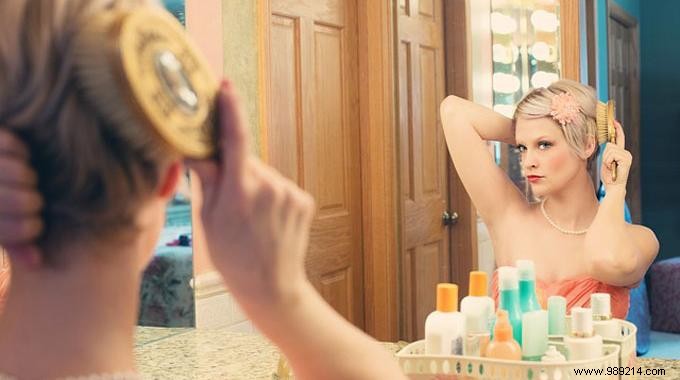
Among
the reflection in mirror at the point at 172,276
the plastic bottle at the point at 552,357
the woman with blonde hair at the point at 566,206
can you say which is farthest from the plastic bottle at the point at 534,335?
the reflection in mirror at the point at 172,276

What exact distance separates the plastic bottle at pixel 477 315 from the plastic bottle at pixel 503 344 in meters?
0.02

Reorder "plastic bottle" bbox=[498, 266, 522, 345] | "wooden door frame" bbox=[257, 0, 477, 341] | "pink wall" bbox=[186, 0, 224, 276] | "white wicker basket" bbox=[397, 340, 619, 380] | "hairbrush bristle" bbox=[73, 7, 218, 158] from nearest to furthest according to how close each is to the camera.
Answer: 1. "hairbrush bristle" bbox=[73, 7, 218, 158]
2. "white wicker basket" bbox=[397, 340, 619, 380]
3. "plastic bottle" bbox=[498, 266, 522, 345]
4. "wooden door frame" bbox=[257, 0, 477, 341]
5. "pink wall" bbox=[186, 0, 224, 276]

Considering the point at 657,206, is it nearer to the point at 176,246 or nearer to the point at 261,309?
the point at 176,246

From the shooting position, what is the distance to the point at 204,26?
1.68 meters

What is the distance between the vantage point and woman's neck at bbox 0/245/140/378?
0.45m

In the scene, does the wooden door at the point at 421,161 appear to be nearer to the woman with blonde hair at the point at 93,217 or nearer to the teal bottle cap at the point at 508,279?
the teal bottle cap at the point at 508,279

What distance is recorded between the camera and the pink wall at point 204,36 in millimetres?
1667

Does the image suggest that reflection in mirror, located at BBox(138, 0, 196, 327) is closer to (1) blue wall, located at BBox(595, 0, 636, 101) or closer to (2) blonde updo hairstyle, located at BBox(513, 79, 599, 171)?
(2) blonde updo hairstyle, located at BBox(513, 79, 599, 171)

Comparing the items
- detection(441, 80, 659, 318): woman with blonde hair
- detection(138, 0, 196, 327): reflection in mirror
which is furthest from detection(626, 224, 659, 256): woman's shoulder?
detection(138, 0, 196, 327): reflection in mirror

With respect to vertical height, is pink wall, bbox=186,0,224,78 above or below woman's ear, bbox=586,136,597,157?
above

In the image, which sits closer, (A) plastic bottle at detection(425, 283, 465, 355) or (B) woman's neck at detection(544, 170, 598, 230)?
(A) plastic bottle at detection(425, 283, 465, 355)

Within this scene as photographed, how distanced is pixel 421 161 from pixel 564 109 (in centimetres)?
29

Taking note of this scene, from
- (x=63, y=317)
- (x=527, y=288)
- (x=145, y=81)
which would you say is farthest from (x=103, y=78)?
(x=527, y=288)

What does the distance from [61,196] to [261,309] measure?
121mm
